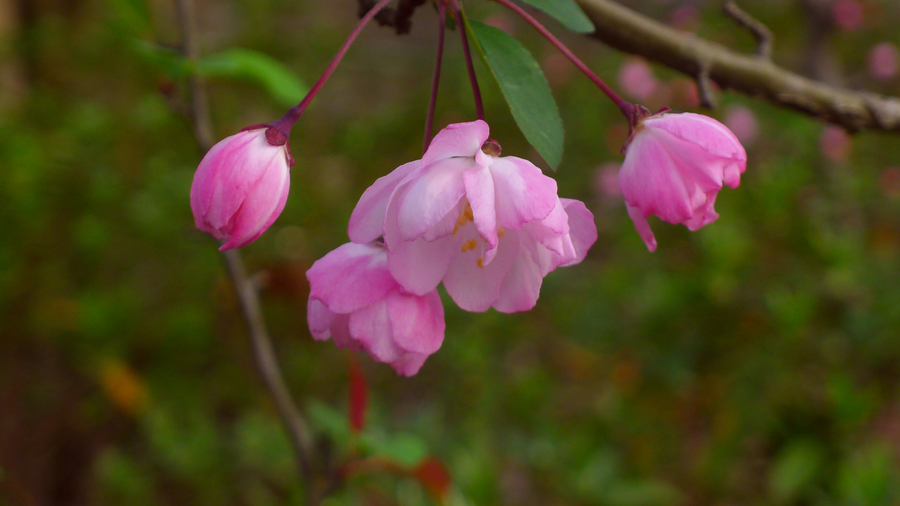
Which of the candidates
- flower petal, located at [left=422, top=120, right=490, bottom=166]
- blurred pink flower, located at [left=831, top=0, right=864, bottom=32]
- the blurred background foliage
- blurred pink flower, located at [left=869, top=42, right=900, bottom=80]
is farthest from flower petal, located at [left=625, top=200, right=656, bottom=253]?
blurred pink flower, located at [left=869, top=42, right=900, bottom=80]

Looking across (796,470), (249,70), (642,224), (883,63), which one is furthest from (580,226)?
(883,63)

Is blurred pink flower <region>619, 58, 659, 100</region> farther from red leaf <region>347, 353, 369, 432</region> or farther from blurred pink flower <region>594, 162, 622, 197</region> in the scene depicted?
red leaf <region>347, 353, 369, 432</region>

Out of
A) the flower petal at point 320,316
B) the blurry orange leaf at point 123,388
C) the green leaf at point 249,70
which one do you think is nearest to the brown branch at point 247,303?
the green leaf at point 249,70

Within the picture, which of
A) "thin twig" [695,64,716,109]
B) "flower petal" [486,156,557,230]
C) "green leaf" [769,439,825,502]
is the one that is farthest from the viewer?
"green leaf" [769,439,825,502]

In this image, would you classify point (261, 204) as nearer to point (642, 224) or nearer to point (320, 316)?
point (320, 316)

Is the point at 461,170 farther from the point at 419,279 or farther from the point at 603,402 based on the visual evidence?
the point at 603,402
